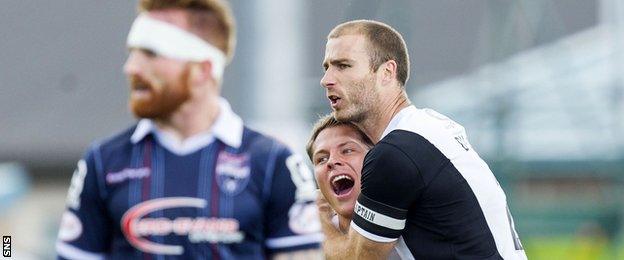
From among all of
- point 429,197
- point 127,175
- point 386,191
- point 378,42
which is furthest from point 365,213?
point 127,175

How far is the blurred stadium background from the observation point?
14109mm

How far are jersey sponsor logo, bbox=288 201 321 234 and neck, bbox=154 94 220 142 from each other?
1.32 ft

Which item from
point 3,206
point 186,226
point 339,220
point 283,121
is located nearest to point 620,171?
point 283,121

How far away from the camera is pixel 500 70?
613 inches

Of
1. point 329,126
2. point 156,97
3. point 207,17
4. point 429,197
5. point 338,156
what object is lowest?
point 429,197

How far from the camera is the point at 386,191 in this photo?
5266mm

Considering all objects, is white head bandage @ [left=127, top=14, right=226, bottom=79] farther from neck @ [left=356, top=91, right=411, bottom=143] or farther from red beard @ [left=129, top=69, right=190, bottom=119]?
neck @ [left=356, top=91, right=411, bottom=143]

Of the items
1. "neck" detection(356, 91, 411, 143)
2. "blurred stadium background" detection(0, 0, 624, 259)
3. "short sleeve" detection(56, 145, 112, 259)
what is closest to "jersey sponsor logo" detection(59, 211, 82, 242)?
"short sleeve" detection(56, 145, 112, 259)

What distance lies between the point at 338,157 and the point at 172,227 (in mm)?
902

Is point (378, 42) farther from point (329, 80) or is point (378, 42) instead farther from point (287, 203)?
point (287, 203)

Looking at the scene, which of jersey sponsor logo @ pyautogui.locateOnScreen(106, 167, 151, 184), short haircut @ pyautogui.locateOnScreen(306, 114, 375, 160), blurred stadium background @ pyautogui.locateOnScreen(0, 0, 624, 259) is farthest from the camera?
blurred stadium background @ pyautogui.locateOnScreen(0, 0, 624, 259)

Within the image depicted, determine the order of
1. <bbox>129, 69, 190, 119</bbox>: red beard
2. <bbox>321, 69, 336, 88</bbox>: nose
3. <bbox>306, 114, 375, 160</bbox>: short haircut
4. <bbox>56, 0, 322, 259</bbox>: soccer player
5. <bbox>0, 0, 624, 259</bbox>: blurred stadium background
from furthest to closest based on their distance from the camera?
<bbox>0, 0, 624, 259</bbox>: blurred stadium background → <bbox>306, 114, 375, 160</bbox>: short haircut → <bbox>321, 69, 336, 88</bbox>: nose → <bbox>56, 0, 322, 259</bbox>: soccer player → <bbox>129, 69, 190, 119</bbox>: red beard

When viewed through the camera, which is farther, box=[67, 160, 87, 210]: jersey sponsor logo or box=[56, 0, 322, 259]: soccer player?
box=[67, 160, 87, 210]: jersey sponsor logo

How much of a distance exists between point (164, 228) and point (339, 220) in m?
1.04
